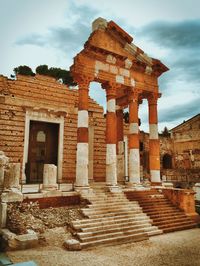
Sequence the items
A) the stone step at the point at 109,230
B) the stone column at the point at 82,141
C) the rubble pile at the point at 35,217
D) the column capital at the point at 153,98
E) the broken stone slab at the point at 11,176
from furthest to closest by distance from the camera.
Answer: the column capital at the point at 153,98, the stone column at the point at 82,141, the broken stone slab at the point at 11,176, the stone step at the point at 109,230, the rubble pile at the point at 35,217

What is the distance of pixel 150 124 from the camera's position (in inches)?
567

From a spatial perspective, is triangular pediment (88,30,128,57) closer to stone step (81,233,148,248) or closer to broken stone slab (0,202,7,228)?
broken stone slab (0,202,7,228)

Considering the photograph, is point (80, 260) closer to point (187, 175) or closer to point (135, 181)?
point (135, 181)

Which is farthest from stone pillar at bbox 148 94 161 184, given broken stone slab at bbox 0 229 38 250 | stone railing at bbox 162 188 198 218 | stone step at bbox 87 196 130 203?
broken stone slab at bbox 0 229 38 250

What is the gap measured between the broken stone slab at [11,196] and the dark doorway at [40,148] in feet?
20.7

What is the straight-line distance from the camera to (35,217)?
8.38m

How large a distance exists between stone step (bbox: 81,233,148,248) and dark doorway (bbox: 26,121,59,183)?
25.7ft

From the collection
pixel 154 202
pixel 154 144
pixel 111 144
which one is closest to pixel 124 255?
pixel 154 202

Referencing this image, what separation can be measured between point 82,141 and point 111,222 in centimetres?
404

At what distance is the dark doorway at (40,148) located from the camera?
14727 mm

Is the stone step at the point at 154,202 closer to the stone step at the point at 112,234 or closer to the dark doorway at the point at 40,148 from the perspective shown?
the stone step at the point at 112,234

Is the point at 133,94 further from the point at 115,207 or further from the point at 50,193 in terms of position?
the point at 50,193

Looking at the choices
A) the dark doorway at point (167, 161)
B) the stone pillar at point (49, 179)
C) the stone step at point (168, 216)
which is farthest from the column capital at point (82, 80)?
the dark doorway at point (167, 161)

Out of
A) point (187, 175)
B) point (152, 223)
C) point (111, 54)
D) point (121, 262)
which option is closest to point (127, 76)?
point (111, 54)
